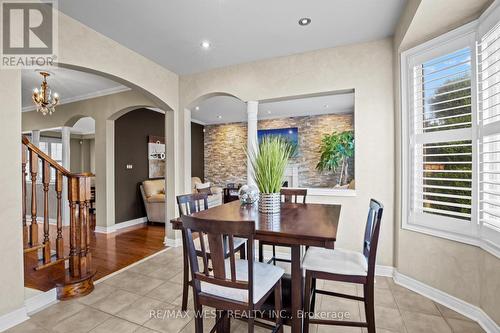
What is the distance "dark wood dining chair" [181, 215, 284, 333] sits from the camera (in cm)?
118

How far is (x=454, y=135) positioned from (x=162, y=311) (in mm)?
3060

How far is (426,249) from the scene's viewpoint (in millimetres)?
2314

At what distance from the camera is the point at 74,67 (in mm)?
2525

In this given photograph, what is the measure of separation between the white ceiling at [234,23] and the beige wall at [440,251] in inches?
11.9

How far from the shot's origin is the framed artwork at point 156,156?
5891 mm

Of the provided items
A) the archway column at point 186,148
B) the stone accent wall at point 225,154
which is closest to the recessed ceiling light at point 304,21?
the archway column at point 186,148

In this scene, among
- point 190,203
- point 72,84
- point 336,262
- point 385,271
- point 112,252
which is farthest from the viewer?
point 72,84

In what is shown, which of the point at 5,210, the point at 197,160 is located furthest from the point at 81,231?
the point at 197,160

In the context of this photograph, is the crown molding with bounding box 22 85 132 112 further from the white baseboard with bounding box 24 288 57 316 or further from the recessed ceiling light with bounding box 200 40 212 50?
the white baseboard with bounding box 24 288 57 316

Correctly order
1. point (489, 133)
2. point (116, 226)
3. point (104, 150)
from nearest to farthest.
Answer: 1. point (489, 133)
2. point (104, 150)
3. point (116, 226)

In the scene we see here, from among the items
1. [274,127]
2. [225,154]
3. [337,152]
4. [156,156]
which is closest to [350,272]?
[337,152]

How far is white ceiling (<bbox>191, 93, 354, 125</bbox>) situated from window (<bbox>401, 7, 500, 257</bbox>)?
115 inches

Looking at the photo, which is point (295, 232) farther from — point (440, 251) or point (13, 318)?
point (13, 318)

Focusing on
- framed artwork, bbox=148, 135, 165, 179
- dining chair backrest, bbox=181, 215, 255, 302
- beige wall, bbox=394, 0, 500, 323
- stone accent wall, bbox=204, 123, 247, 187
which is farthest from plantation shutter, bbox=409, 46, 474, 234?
stone accent wall, bbox=204, 123, 247, 187
